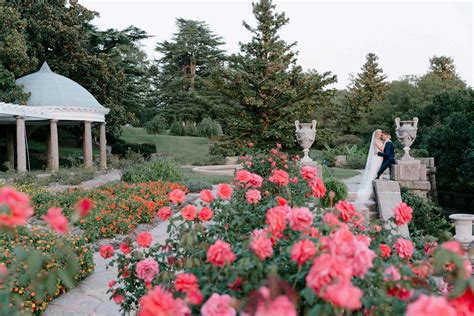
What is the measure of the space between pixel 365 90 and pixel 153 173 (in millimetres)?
24728

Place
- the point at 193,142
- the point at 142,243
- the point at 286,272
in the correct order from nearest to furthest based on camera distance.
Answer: the point at 286,272 → the point at 142,243 → the point at 193,142

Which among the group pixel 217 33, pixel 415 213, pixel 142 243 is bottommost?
pixel 415 213

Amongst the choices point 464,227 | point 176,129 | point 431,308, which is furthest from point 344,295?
point 176,129

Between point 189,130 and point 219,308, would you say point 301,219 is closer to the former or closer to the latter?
point 219,308

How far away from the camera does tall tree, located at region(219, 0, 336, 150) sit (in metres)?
22.7

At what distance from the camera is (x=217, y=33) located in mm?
39156

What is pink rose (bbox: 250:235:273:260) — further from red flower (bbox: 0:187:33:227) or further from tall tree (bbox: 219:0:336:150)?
tall tree (bbox: 219:0:336:150)

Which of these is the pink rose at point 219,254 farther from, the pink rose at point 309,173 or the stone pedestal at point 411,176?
the stone pedestal at point 411,176

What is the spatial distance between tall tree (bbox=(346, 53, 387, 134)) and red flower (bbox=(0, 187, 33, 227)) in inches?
1169

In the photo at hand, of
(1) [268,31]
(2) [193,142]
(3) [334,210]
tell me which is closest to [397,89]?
(1) [268,31]

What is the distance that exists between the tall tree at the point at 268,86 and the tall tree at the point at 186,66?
12.9m

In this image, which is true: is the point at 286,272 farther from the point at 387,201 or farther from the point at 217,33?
the point at 217,33

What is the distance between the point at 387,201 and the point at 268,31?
16710mm

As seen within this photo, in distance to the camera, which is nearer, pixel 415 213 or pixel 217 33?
pixel 415 213
